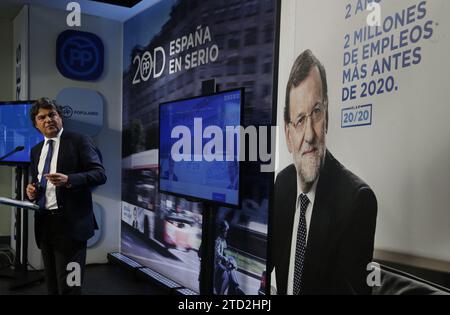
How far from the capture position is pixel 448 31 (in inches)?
58.0

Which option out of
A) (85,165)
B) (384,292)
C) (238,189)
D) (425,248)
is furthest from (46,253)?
(425,248)

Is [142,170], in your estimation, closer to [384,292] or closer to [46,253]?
[46,253]

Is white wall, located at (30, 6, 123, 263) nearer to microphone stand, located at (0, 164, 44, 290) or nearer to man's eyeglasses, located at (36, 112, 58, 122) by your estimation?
microphone stand, located at (0, 164, 44, 290)

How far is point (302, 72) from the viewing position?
88.0 inches

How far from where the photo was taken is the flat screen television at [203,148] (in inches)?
101

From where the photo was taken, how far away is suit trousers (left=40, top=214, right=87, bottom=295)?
2650 mm

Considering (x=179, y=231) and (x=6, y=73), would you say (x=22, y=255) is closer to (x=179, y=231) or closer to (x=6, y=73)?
(x=179, y=231)

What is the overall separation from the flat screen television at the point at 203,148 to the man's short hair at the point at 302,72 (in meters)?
0.29

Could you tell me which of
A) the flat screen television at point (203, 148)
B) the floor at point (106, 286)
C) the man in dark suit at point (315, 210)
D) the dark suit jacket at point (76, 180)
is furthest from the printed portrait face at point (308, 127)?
the floor at point (106, 286)

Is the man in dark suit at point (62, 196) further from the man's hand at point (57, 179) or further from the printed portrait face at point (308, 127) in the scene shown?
the printed portrait face at point (308, 127)

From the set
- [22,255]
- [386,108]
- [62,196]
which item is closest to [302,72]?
[386,108]

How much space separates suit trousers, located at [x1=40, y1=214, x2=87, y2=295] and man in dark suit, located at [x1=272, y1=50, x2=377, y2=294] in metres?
1.30

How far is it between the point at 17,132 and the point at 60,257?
6.60 ft
